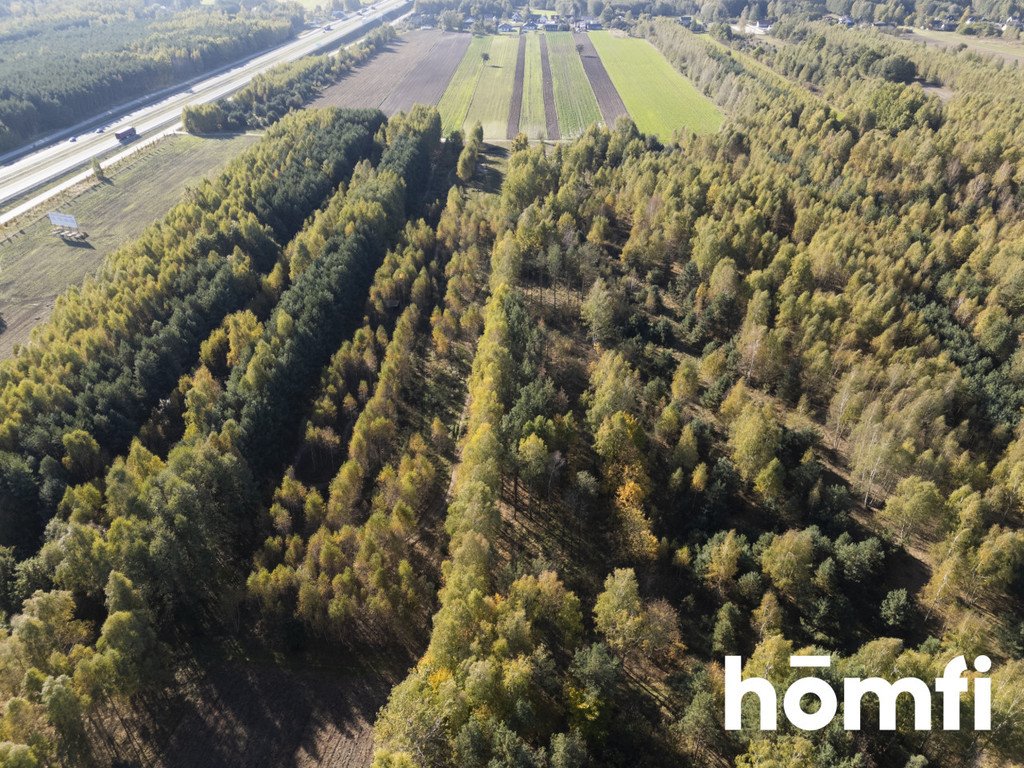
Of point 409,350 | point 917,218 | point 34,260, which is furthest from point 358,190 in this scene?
point 917,218

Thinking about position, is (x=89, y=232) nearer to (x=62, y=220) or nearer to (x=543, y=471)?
(x=62, y=220)

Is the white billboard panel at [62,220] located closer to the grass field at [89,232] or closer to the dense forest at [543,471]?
the grass field at [89,232]

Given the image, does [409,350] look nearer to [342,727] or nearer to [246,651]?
[246,651]

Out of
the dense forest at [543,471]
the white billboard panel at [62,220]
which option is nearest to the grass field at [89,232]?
the white billboard panel at [62,220]

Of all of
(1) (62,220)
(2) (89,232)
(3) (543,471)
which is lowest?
(3) (543,471)

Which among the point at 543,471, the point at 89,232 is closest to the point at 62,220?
the point at 89,232

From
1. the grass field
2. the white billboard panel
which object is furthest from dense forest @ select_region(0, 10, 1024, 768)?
the white billboard panel
